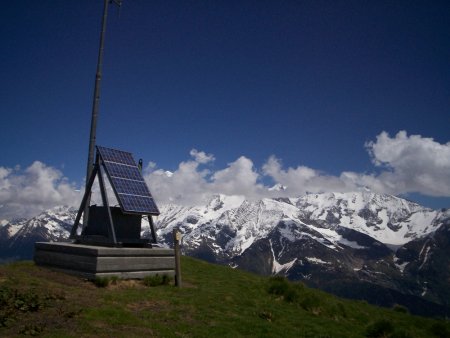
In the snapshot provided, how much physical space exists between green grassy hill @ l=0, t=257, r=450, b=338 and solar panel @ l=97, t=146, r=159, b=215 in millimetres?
4985

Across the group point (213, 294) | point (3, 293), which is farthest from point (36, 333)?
point (213, 294)

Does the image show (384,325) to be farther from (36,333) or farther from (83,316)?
(36,333)

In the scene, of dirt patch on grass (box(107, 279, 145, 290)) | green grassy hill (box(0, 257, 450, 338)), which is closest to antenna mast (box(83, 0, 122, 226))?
dirt patch on grass (box(107, 279, 145, 290))

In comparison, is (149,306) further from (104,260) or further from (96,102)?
(96,102)

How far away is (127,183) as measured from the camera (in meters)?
26.3

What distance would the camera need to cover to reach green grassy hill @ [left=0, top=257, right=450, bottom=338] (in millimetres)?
13516

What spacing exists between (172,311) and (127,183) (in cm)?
1160

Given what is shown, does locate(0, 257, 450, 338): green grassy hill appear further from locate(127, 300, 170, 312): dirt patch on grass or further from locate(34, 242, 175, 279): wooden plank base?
locate(34, 242, 175, 279): wooden plank base

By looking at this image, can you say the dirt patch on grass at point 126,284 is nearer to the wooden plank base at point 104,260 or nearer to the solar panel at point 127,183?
the wooden plank base at point 104,260

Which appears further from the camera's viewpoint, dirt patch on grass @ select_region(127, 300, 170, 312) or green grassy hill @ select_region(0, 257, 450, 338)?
dirt patch on grass @ select_region(127, 300, 170, 312)

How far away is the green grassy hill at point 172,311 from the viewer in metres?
13.5

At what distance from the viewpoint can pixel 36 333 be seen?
39.2 feet

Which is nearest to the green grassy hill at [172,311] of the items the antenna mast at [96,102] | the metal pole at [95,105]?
the metal pole at [95,105]

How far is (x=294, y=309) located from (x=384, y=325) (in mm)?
4663
